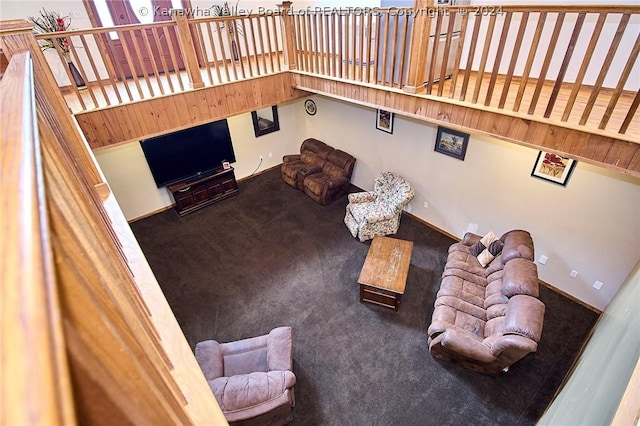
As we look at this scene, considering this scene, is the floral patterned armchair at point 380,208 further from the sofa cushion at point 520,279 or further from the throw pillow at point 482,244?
the sofa cushion at point 520,279

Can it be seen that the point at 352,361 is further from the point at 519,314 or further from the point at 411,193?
the point at 411,193

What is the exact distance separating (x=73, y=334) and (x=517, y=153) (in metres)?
4.91

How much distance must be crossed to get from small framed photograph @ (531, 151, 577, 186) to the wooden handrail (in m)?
4.64

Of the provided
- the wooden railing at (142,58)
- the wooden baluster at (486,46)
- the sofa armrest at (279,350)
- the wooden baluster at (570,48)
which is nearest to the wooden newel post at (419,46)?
the wooden baluster at (486,46)

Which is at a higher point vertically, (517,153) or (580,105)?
(580,105)

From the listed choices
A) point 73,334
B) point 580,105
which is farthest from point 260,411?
point 580,105

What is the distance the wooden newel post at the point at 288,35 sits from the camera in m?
4.45

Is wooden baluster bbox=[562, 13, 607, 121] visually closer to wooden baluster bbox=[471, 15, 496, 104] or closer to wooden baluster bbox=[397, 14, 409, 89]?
wooden baluster bbox=[471, 15, 496, 104]

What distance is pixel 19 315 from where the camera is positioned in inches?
9.4

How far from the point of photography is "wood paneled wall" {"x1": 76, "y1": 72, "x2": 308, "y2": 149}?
12.4 feet

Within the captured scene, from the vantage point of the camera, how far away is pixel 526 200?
14.2 feet

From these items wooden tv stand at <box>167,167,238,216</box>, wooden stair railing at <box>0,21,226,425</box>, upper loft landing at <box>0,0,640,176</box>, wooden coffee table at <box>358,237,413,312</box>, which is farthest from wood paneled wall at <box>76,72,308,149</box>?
wooden stair railing at <box>0,21,226,425</box>

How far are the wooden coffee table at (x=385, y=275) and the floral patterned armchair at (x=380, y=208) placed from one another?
28.0 inches

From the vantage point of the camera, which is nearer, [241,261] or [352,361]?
[352,361]
